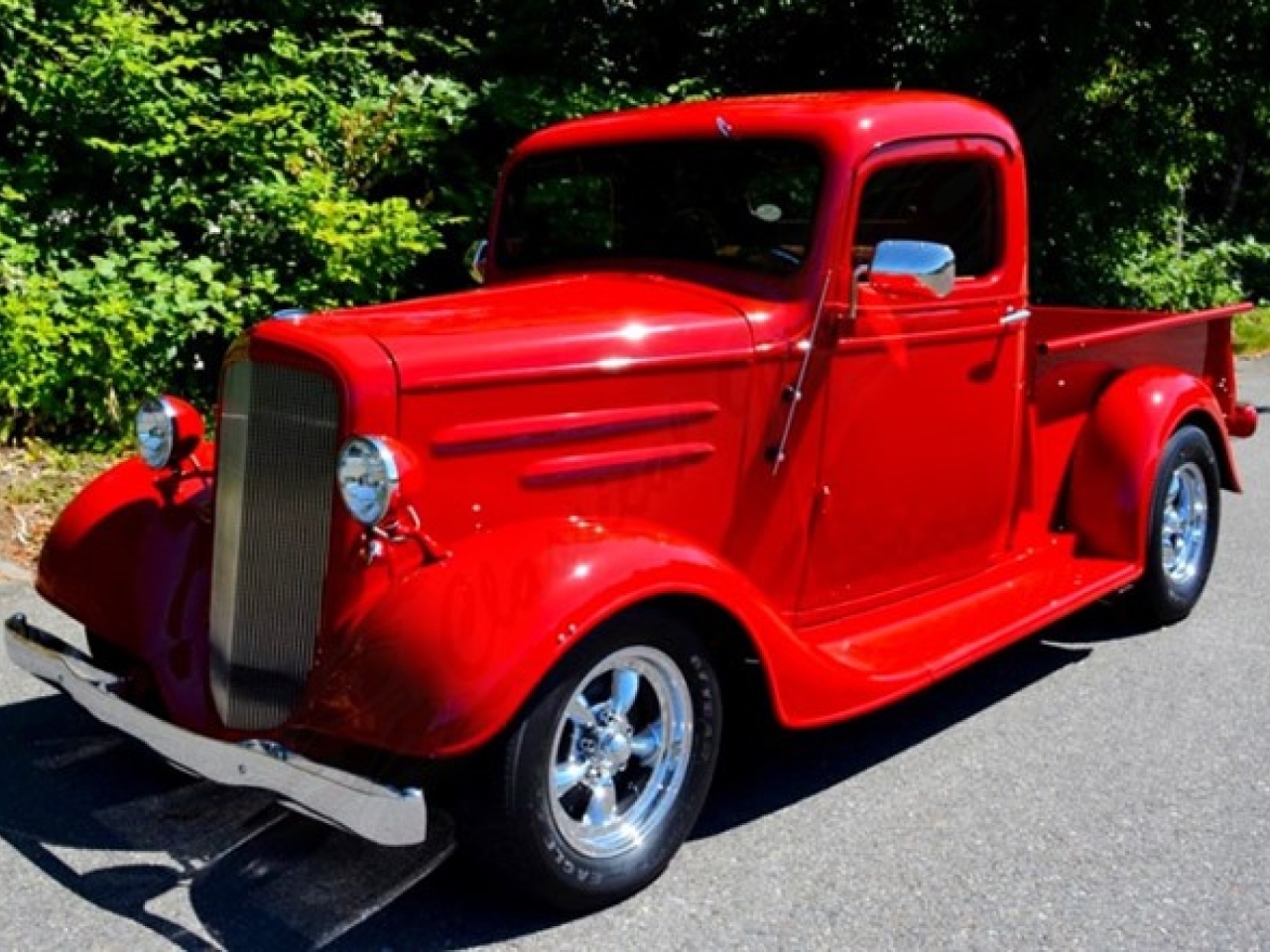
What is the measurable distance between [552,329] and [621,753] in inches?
40.4

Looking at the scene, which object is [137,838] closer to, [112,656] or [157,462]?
[112,656]

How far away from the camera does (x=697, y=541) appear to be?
356 centimetres

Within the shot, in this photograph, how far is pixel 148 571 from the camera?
12.0 ft

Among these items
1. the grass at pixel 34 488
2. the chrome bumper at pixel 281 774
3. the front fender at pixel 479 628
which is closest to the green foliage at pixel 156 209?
the grass at pixel 34 488

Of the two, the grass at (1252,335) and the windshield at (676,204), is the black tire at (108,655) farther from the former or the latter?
the grass at (1252,335)

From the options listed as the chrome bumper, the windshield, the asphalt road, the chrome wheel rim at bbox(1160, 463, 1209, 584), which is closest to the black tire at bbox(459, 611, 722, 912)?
the asphalt road

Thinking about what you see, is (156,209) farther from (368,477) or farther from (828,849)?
(828,849)

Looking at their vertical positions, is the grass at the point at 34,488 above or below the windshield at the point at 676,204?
below

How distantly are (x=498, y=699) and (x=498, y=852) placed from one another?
1.26 ft

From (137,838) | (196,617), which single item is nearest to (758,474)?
(196,617)

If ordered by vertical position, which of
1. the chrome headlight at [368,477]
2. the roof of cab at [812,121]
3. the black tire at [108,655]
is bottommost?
the black tire at [108,655]

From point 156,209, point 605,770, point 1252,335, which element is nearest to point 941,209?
point 605,770

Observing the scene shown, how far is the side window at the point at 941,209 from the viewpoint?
13.2 ft

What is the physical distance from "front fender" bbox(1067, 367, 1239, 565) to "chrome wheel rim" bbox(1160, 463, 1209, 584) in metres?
0.31
